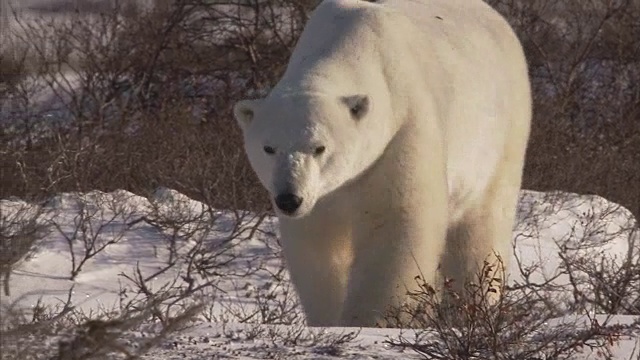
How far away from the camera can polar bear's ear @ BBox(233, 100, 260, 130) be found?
4145mm

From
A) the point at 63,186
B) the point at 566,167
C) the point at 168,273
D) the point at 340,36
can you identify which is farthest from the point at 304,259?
the point at 566,167

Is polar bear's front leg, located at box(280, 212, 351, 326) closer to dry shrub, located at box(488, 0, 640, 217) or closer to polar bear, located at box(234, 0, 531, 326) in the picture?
polar bear, located at box(234, 0, 531, 326)

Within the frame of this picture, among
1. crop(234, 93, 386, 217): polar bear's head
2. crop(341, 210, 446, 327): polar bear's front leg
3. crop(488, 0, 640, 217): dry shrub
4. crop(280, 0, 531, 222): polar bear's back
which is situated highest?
crop(488, 0, 640, 217): dry shrub

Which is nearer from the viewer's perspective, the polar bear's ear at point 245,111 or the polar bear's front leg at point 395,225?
the polar bear's ear at point 245,111

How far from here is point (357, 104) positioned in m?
4.10

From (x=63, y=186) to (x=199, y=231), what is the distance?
109 centimetres

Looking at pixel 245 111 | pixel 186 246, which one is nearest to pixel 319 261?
pixel 245 111

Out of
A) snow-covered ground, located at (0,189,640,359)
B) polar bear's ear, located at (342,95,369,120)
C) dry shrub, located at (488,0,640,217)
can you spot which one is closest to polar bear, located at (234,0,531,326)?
polar bear's ear, located at (342,95,369,120)

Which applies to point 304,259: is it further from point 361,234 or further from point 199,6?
point 199,6

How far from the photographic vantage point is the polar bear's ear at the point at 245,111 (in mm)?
4145

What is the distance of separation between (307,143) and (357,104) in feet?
0.85

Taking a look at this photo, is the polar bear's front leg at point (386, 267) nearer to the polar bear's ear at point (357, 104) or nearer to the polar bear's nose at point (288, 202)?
the polar bear's ear at point (357, 104)

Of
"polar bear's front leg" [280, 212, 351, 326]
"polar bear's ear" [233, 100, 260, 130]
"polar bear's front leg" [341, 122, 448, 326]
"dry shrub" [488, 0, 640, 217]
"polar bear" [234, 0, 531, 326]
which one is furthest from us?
"dry shrub" [488, 0, 640, 217]

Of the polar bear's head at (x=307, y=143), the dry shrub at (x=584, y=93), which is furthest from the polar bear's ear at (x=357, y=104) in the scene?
the dry shrub at (x=584, y=93)
